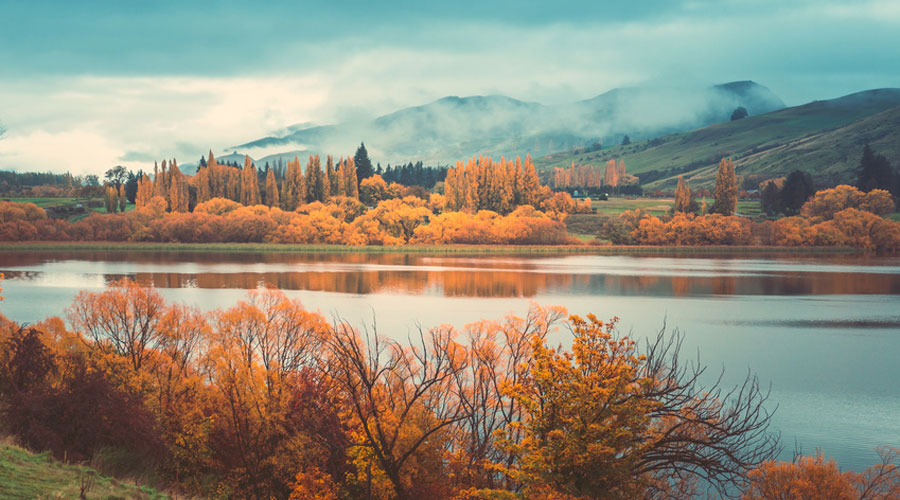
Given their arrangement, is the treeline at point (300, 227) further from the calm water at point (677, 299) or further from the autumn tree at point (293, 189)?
the calm water at point (677, 299)

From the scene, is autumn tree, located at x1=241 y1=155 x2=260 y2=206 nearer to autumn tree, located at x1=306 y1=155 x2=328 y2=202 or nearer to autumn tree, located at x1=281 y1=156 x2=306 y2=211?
autumn tree, located at x1=281 y1=156 x2=306 y2=211

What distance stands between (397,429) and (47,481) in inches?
252

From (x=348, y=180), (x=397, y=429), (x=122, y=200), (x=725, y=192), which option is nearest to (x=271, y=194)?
(x=348, y=180)

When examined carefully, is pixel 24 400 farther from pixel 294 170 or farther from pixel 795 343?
pixel 294 170

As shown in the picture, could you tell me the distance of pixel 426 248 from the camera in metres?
111

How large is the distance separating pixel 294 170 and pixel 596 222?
54025mm

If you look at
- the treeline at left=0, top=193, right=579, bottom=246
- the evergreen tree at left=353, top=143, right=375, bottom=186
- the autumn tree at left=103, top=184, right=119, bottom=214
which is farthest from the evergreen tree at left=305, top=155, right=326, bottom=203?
the autumn tree at left=103, top=184, right=119, bottom=214

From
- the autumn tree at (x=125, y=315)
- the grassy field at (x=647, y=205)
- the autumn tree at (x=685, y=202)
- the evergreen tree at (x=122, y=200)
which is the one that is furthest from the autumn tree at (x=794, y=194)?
the autumn tree at (x=125, y=315)

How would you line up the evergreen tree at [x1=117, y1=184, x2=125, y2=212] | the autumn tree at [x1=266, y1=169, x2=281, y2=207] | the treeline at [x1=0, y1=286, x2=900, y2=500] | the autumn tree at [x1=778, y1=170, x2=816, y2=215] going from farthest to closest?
the evergreen tree at [x1=117, y1=184, x2=125, y2=212] < the autumn tree at [x1=266, y1=169, x2=281, y2=207] < the autumn tree at [x1=778, y1=170, x2=816, y2=215] < the treeline at [x1=0, y1=286, x2=900, y2=500]

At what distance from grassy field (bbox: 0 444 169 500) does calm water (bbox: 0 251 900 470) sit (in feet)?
53.5

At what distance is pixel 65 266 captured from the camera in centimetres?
7375

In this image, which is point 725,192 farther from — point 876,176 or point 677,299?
point 677,299

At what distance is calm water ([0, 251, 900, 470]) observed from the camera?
80.0ft

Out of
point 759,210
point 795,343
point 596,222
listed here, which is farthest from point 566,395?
point 759,210
